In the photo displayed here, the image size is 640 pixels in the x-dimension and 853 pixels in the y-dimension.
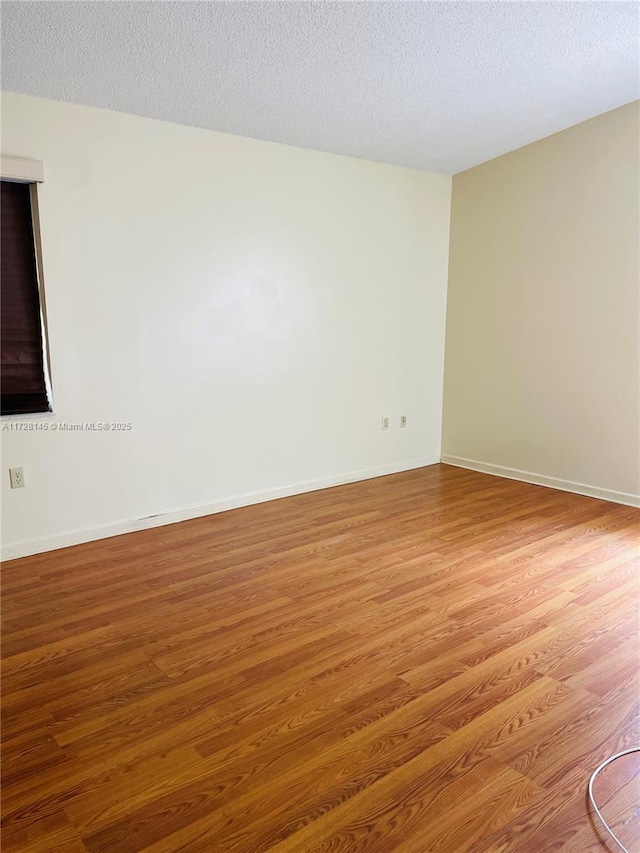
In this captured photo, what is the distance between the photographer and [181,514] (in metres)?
3.64

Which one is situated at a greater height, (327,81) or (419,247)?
(327,81)

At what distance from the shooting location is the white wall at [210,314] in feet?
10.1

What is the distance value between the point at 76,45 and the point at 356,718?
3.02 meters

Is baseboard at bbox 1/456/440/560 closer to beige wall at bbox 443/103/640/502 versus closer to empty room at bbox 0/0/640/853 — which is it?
empty room at bbox 0/0/640/853

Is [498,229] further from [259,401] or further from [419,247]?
[259,401]

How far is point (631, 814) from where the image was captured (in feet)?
4.50

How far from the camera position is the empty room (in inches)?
60.7

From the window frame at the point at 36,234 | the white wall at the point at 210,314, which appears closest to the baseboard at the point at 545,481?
the white wall at the point at 210,314

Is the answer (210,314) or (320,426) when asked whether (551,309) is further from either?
(210,314)

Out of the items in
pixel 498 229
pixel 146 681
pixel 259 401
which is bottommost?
pixel 146 681

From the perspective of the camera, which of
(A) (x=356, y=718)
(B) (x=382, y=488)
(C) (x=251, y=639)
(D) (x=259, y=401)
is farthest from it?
(B) (x=382, y=488)

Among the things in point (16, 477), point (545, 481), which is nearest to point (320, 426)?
point (545, 481)

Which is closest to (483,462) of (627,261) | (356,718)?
(627,261)

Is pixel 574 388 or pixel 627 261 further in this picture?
pixel 574 388
